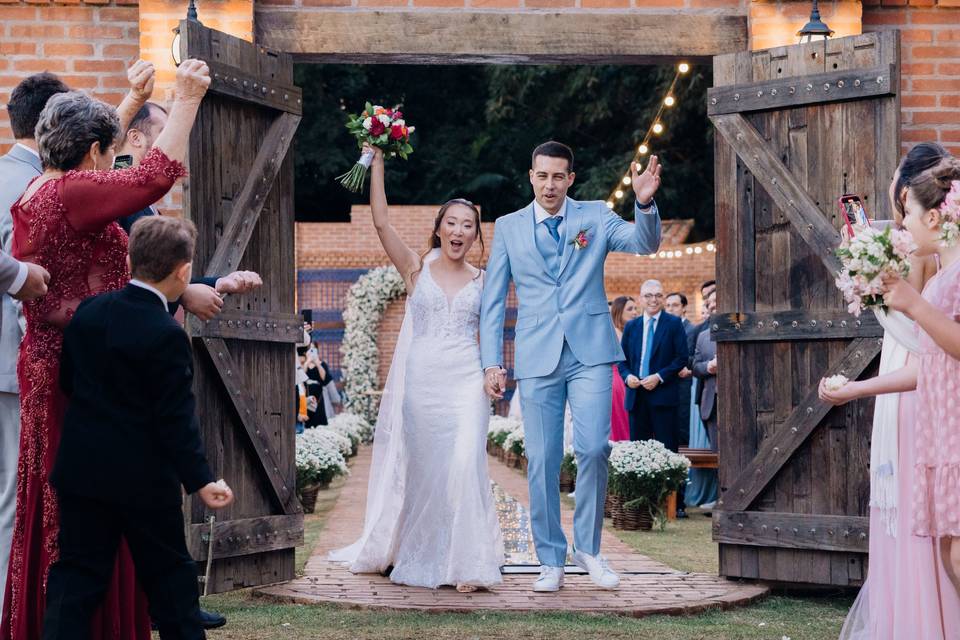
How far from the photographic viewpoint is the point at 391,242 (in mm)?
7250

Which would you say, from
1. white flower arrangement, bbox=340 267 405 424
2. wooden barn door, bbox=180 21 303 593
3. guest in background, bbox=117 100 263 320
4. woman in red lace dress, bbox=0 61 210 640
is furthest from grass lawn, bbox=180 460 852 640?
white flower arrangement, bbox=340 267 405 424

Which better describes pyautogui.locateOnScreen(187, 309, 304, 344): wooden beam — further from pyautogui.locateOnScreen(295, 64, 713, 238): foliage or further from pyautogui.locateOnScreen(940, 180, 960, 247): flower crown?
pyautogui.locateOnScreen(295, 64, 713, 238): foliage

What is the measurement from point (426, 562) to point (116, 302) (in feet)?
11.0

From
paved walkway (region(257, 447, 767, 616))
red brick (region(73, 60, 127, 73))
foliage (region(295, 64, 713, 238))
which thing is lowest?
paved walkway (region(257, 447, 767, 616))

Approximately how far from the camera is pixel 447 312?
7.21 m

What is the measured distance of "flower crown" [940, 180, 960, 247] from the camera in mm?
4195

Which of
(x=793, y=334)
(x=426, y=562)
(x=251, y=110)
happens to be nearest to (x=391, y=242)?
(x=251, y=110)

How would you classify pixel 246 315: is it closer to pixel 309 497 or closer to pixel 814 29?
pixel 814 29

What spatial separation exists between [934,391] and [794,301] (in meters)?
2.51

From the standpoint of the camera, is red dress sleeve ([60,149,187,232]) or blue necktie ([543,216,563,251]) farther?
blue necktie ([543,216,563,251])

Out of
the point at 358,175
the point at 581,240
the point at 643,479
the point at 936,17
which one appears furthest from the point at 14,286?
the point at 643,479

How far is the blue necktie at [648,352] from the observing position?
1151 centimetres

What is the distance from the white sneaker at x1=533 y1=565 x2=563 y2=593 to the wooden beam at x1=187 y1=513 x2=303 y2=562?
1.35 metres

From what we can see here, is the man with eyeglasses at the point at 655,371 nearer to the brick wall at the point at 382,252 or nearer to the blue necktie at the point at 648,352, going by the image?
the blue necktie at the point at 648,352
